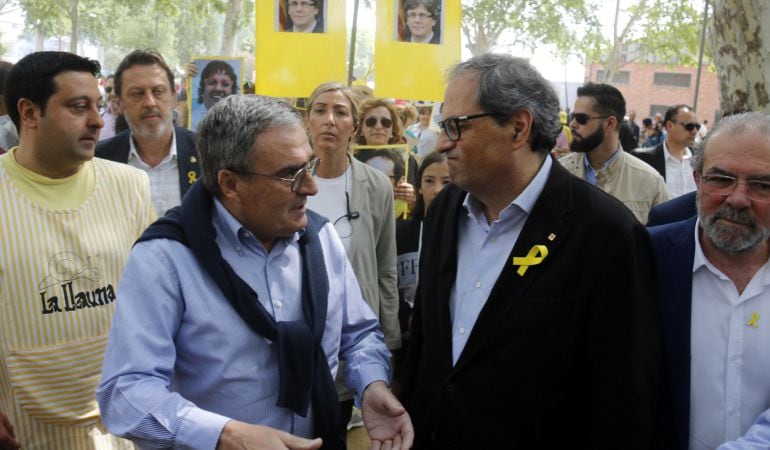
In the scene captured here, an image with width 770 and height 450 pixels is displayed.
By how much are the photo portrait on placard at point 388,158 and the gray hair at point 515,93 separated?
2853mm

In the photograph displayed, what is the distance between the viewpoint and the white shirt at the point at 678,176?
7.28 metres

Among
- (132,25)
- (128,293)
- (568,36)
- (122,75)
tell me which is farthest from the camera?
A: (132,25)

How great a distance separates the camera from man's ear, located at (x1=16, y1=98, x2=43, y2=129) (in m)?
3.03

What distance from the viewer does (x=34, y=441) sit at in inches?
112

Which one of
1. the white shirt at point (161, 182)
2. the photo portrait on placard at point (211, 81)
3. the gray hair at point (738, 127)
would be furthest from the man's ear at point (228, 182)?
the photo portrait on placard at point (211, 81)

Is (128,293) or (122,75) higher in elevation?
(122,75)

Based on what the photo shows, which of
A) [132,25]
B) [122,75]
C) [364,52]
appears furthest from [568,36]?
[364,52]

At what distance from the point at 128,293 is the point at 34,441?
1.12 meters

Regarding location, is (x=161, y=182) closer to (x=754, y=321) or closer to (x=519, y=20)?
(x=754, y=321)

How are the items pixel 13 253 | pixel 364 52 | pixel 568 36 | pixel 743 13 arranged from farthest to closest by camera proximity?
pixel 364 52 → pixel 568 36 → pixel 743 13 → pixel 13 253

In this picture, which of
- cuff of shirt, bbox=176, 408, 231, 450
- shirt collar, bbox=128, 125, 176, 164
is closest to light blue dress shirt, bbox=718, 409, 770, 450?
cuff of shirt, bbox=176, 408, 231, 450

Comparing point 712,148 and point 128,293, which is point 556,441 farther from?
point 128,293

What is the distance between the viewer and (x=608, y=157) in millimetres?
5648

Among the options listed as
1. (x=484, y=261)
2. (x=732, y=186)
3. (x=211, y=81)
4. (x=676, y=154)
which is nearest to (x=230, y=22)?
(x=211, y=81)
